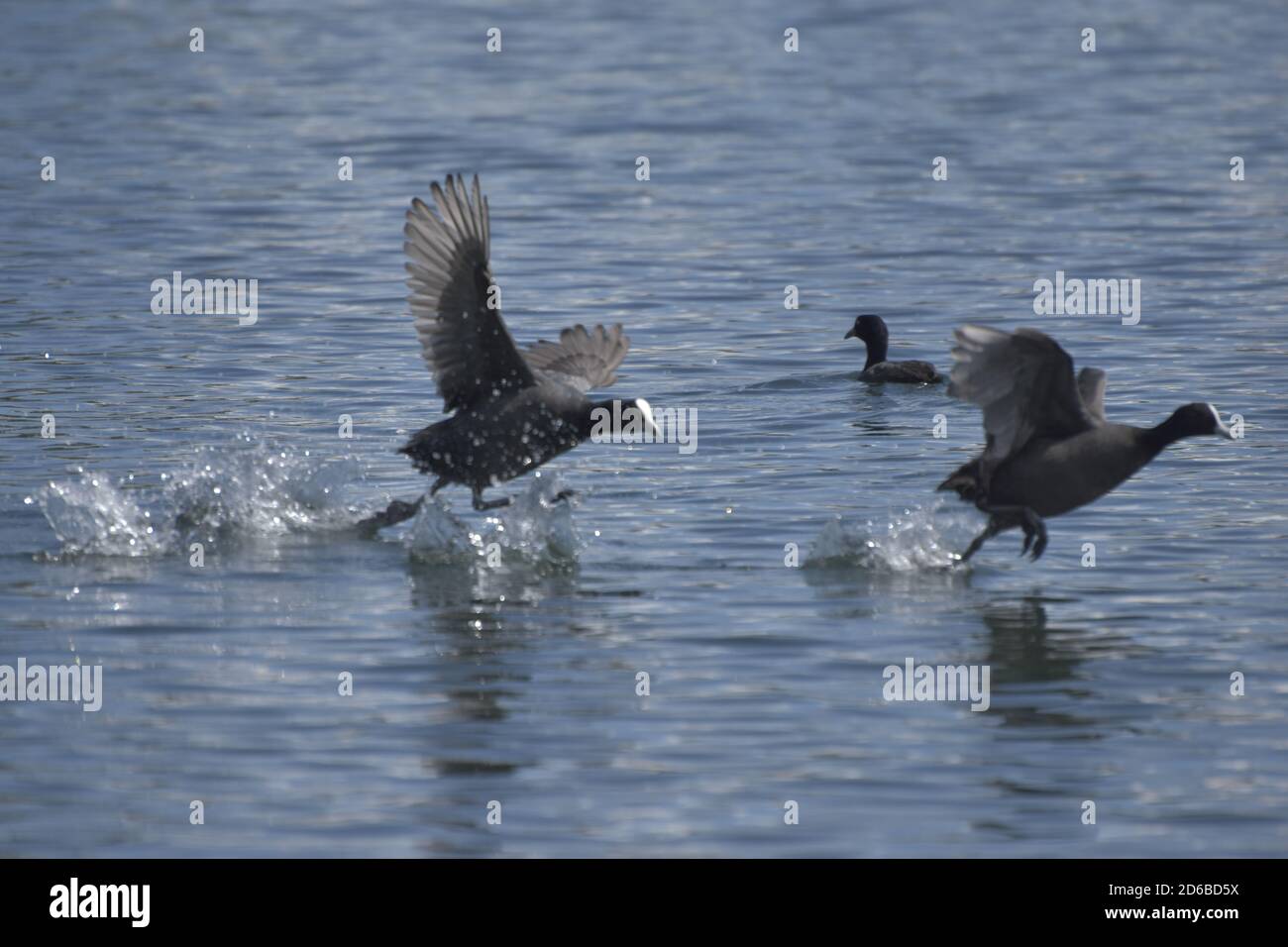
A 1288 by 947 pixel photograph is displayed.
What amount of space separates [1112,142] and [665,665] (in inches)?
704

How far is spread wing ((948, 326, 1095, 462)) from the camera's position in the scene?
9492 millimetres

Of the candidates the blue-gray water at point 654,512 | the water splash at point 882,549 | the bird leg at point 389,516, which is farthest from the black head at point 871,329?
the bird leg at point 389,516

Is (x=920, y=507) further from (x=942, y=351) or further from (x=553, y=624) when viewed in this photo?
(x=942, y=351)

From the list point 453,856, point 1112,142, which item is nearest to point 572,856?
point 453,856

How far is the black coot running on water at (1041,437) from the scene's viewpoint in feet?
31.8

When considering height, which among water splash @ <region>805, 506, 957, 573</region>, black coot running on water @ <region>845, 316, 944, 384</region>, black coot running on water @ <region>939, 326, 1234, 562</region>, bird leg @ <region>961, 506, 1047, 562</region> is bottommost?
water splash @ <region>805, 506, 957, 573</region>

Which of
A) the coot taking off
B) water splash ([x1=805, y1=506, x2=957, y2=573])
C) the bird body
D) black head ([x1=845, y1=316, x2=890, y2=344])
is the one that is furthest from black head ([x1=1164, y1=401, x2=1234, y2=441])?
black head ([x1=845, y1=316, x2=890, y2=344])

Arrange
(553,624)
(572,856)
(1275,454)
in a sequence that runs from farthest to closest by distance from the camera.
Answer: (1275,454) < (553,624) < (572,856)

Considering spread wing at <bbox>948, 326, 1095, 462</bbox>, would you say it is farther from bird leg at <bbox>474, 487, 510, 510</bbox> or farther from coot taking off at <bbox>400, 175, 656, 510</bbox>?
bird leg at <bbox>474, 487, 510, 510</bbox>

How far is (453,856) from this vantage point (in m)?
7.02

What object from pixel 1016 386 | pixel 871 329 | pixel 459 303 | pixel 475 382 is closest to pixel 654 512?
pixel 475 382

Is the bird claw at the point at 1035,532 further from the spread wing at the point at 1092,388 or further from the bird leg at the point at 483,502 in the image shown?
the bird leg at the point at 483,502

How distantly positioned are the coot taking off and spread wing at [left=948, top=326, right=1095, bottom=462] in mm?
1716

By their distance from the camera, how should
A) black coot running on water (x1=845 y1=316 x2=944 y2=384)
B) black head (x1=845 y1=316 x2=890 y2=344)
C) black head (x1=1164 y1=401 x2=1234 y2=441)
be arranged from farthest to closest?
black head (x1=845 y1=316 x2=890 y2=344), black coot running on water (x1=845 y1=316 x2=944 y2=384), black head (x1=1164 y1=401 x2=1234 y2=441)
